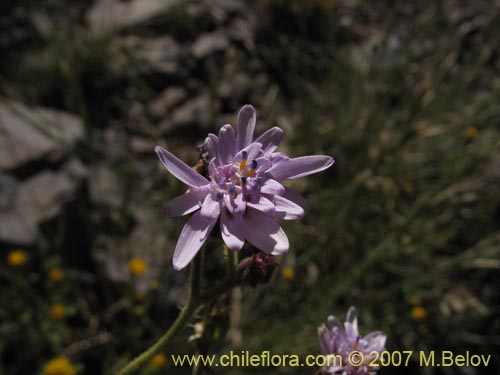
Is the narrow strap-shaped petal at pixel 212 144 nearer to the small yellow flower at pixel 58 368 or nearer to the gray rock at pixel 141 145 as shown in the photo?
the small yellow flower at pixel 58 368

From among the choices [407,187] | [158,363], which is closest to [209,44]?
[407,187]

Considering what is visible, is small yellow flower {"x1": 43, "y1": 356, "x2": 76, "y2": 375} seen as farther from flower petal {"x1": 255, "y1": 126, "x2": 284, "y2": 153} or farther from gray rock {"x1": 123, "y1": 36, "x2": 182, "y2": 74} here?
gray rock {"x1": 123, "y1": 36, "x2": 182, "y2": 74}

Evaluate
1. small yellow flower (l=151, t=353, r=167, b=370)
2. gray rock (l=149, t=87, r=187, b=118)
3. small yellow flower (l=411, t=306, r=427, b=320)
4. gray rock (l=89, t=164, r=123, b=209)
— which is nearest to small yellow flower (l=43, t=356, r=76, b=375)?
small yellow flower (l=151, t=353, r=167, b=370)

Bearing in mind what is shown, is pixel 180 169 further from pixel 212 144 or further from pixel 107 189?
pixel 107 189

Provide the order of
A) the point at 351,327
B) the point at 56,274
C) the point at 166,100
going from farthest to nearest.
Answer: the point at 166,100
the point at 56,274
the point at 351,327

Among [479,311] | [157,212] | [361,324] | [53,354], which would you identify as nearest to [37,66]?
[157,212]

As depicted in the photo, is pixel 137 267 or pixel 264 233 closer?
pixel 264 233

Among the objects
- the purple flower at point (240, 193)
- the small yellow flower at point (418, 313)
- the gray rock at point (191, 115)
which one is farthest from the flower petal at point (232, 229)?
the gray rock at point (191, 115)
